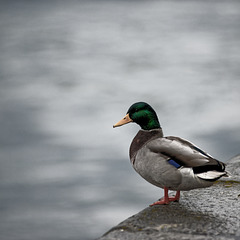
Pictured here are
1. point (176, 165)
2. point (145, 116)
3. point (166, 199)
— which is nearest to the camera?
point (176, 165)

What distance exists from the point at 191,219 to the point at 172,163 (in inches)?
21.7

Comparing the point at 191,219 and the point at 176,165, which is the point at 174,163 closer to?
the point at 176,165

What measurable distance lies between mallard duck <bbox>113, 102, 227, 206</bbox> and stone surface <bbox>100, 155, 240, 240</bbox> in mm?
181

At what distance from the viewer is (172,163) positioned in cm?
385

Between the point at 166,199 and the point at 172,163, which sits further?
the point at 166,199

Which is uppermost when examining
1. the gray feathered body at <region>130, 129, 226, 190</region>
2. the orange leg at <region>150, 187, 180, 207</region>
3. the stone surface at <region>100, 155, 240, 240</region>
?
the gray feathered body at <region>130, 129, 226, 190</region>

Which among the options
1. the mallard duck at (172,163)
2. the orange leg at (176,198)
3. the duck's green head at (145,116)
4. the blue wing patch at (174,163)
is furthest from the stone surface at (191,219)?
the duck's green head at (145,116)

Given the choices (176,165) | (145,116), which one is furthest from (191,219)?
(145,116)

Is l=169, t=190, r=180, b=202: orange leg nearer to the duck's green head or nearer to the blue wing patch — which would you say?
the blue wing patch

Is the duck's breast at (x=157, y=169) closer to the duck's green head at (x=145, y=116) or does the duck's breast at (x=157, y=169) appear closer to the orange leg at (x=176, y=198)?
the orange leg at (x=176, y=198)

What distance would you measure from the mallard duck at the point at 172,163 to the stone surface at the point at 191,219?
0.59ft

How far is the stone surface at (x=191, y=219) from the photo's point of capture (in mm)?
3113

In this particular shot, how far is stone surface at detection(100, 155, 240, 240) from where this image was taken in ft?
10.2

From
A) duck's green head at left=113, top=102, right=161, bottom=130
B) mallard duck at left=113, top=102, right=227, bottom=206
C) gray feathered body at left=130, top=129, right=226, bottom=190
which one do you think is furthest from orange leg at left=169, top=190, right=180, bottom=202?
duck's green head at left=113, top=102, right=161, bottom=130
